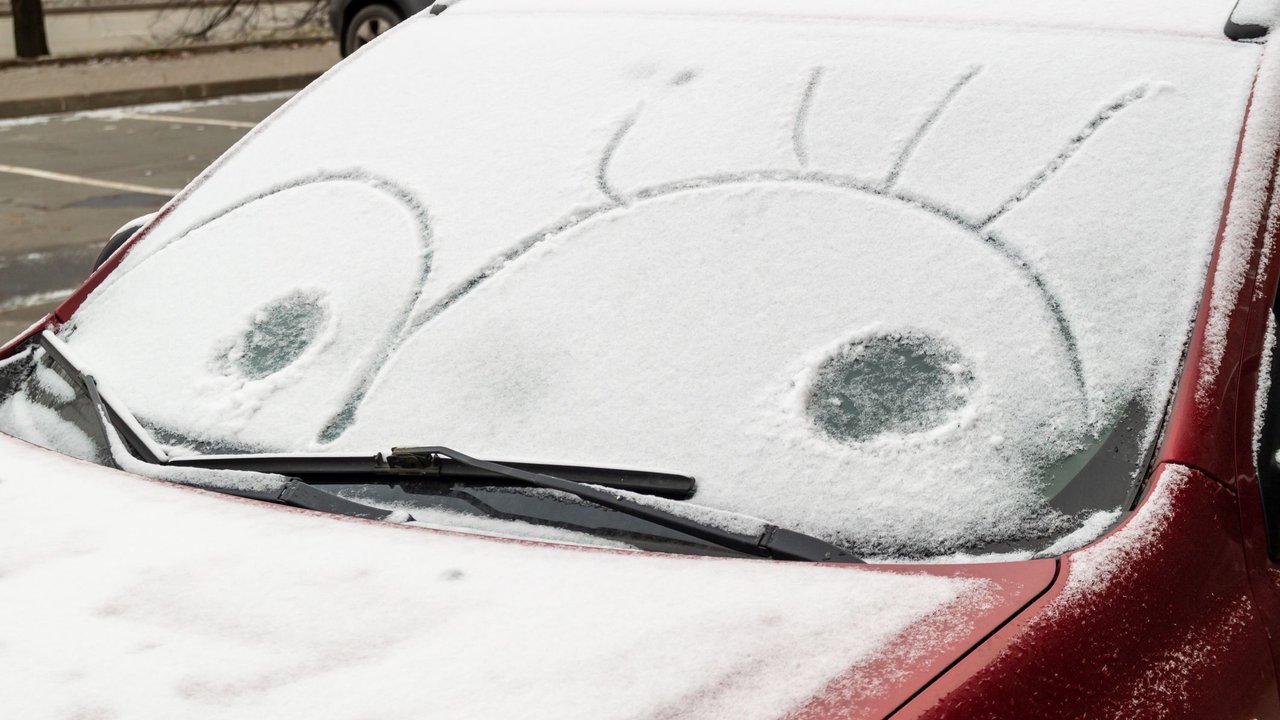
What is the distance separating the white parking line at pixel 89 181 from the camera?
28.4ft

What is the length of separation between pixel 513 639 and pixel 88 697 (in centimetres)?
38

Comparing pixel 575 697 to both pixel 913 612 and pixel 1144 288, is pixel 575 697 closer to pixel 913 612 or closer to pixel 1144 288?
pixel 913 612

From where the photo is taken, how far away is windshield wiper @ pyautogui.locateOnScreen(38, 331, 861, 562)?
1.48 meters

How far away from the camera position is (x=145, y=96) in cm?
1241

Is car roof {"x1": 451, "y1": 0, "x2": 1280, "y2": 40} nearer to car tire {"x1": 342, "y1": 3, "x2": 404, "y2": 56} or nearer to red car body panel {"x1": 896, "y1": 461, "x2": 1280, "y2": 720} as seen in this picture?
red car body panel {"x1": 896, "y1": 461, "x2": 1280, "y2": 720}

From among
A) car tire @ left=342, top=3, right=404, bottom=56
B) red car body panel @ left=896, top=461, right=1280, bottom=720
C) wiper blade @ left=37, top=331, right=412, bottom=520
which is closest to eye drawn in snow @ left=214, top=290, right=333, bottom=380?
wiper blade @ left=37, top=331, right=412, bottom=520

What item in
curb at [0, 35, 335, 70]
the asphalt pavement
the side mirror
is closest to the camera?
the side mirror

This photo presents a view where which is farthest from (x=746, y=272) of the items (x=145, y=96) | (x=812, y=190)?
(x=145, y=96)

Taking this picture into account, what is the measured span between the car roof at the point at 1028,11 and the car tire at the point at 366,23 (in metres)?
9.36

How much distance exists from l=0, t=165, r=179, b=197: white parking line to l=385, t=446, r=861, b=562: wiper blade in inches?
285

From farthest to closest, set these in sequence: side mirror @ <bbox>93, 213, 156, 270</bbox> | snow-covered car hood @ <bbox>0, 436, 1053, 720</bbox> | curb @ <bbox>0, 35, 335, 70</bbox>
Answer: curb @ <bbox>0, 35, 335, 70</bbox>, side mirror @ <bbox>93, 213, 156, 270</bbox>, snow-covered car hood @ <bbox>0, 436, 1053, 720</bbox>

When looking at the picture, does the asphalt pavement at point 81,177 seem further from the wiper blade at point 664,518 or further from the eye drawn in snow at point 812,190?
the wiper blade at point 664,518

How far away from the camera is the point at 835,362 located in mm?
1646

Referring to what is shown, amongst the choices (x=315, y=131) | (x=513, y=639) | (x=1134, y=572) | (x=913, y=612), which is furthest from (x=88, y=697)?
(x=315, y=131)
